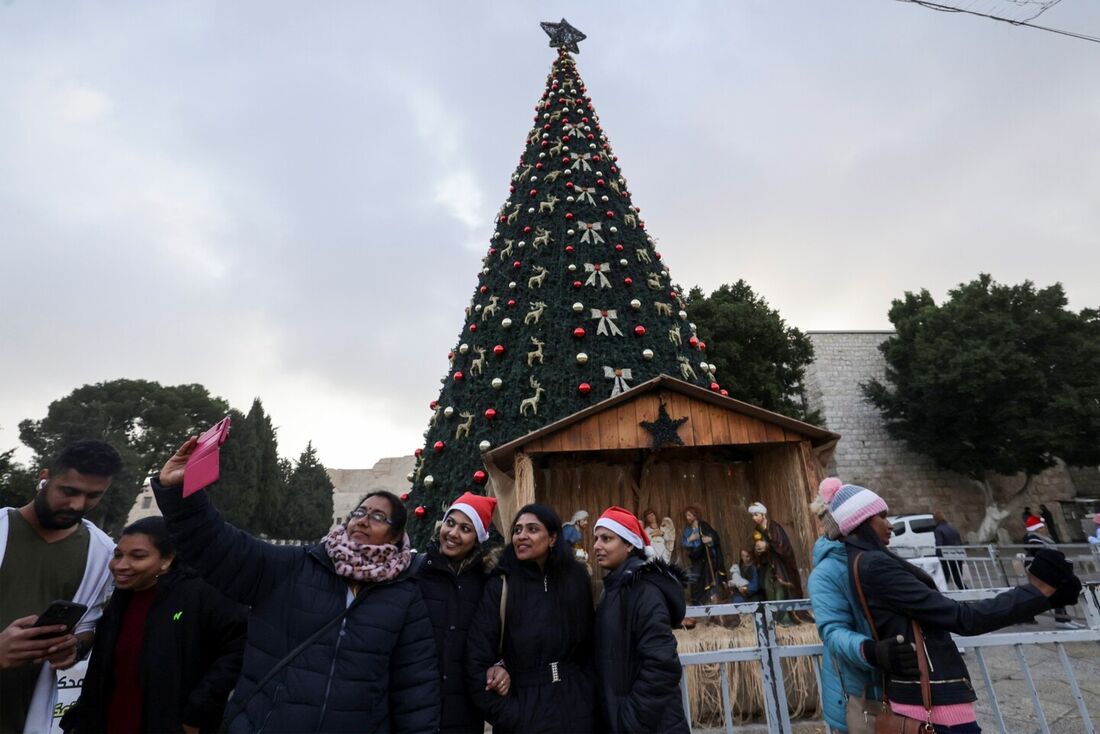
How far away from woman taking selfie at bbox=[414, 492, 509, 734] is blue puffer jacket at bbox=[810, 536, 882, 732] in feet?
4.71

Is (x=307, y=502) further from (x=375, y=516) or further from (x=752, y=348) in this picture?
(x=375, y=516)

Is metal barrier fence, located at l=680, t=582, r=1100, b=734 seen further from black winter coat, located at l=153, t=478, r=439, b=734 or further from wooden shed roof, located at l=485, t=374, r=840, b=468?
wooden shed roof, located at l=485, t=374, r=840, b=468

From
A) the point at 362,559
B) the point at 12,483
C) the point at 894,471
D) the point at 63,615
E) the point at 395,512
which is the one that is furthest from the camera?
the point at 894,471

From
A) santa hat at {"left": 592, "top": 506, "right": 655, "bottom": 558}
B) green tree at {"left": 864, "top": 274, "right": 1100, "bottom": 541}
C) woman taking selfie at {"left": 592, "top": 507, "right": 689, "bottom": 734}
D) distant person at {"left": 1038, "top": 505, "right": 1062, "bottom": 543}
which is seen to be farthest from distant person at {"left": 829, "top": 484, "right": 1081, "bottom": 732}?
green tree at {"left": 864, "top": 274, "right": 1100, "bottom": 541}

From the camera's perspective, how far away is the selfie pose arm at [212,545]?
5.56ft

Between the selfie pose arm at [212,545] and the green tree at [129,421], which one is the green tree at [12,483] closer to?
the selfie pose arm at [212,545]

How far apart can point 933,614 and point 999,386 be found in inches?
848

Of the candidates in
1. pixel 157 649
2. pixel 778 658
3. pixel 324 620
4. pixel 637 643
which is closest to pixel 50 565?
pixel 157 649

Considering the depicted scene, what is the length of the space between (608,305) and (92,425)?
32830mm

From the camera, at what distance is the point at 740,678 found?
4.57 meters

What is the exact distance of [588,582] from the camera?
232 centimetres

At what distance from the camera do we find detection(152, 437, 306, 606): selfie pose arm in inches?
66.7

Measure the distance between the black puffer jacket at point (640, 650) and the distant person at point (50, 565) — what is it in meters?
2.10

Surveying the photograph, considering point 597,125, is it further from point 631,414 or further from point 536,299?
point 631,414
